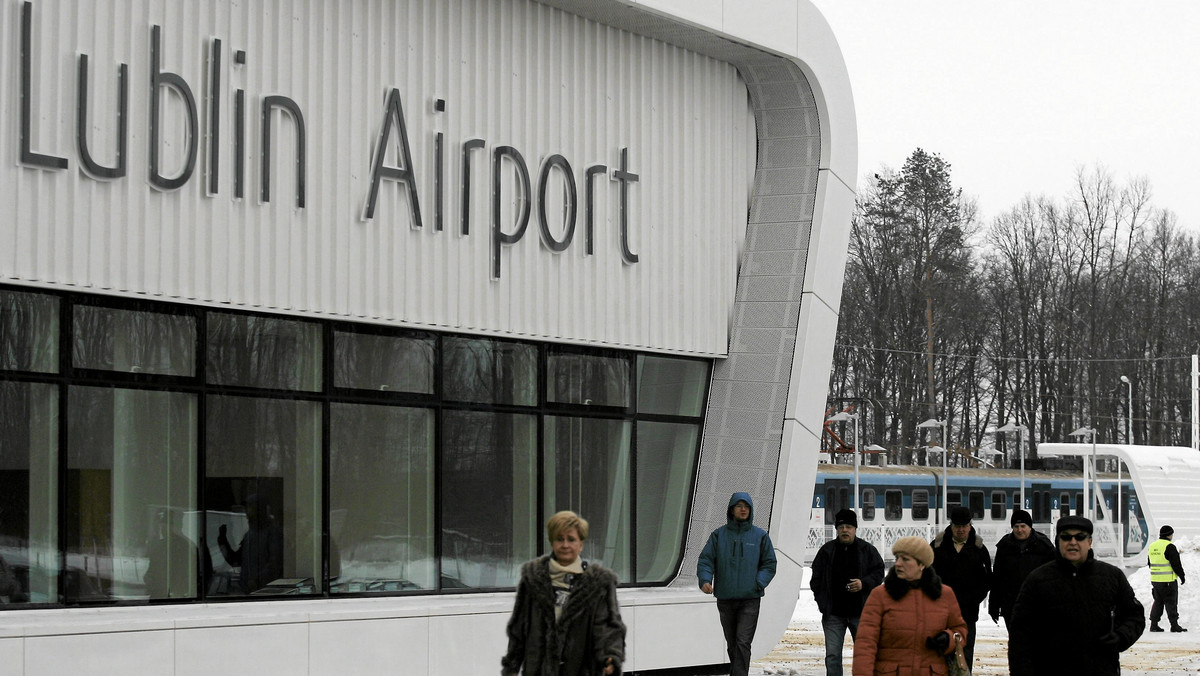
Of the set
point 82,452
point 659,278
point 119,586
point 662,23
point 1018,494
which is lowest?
point 1018,494

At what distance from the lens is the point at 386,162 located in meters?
14.1

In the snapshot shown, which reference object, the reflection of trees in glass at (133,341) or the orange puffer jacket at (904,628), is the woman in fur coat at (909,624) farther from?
the reflection of trees in glass at (133,341)

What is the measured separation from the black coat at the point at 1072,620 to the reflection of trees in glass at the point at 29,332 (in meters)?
7.31

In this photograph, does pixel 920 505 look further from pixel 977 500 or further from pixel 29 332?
pixel 29 332

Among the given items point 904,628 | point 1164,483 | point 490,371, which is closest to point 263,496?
point 490,371

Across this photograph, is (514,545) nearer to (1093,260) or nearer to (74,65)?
(74,65)

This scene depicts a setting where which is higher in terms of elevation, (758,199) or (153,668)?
(758,199)

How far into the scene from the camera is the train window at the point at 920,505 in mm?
48125

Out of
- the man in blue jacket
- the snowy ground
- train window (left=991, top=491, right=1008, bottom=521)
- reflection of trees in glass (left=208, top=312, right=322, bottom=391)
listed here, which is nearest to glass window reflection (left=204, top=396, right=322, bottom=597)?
reflection of trees in glass (left=208, top=312, right=322, bottom=391)

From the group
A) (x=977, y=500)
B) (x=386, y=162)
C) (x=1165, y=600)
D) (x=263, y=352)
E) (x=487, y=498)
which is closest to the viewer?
(x=263, y=352)

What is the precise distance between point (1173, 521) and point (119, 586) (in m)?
32.9

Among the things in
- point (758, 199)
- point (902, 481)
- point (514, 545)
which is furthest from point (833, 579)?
point (902, 481)

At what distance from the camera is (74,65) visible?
38.5ft

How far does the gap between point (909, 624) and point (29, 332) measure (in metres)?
6.98
